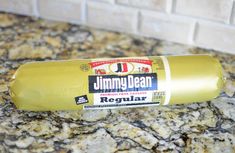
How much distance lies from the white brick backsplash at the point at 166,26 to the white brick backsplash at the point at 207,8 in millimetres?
18

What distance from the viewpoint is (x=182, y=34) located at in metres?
0.66

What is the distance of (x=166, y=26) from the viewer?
0.66 metres

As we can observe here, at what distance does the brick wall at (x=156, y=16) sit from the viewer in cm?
62

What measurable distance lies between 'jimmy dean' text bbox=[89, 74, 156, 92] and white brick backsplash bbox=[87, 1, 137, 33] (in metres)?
0.22

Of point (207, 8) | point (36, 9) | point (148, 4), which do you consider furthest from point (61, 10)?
point (207, 8)

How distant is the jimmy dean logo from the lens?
0.48 metres

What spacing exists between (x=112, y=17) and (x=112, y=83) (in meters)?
0.24

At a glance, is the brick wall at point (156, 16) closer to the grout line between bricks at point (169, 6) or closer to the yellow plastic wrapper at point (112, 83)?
the grout line between bricks at point (169, 6)

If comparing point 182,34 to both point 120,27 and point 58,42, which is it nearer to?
point 120,27

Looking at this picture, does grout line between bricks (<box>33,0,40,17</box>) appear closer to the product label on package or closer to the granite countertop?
the granite countertop

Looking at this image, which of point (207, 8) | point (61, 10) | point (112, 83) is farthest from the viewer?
point (61, 10)

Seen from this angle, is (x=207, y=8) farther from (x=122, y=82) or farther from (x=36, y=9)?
(x=36, y=9)

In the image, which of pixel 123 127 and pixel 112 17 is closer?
pixel 123 127

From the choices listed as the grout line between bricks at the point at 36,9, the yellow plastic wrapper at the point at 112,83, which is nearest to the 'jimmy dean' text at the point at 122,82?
the yellow plastic wrapper at the point at 112,83
